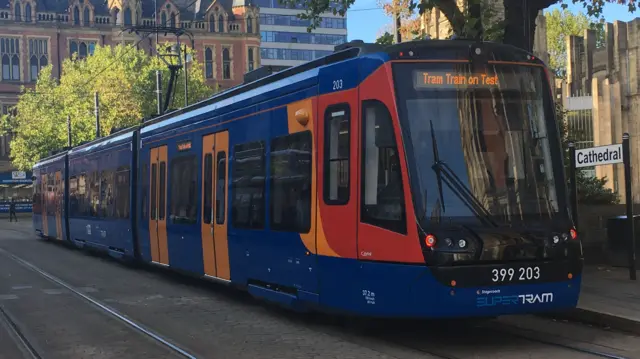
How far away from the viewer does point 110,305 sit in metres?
11.4

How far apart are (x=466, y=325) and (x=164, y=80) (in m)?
50.3

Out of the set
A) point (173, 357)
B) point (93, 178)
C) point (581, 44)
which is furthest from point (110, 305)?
point (581, 44)

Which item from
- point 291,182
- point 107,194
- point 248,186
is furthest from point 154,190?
point 291,182

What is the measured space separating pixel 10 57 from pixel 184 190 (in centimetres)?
7538

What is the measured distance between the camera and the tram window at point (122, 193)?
16734 millimetres

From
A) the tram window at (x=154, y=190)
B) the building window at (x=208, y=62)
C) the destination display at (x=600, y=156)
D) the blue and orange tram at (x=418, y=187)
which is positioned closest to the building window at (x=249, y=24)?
the building window at (x=208, y=62)

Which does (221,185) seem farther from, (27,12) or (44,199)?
(27,12)

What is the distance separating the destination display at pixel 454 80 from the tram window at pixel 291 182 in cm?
164

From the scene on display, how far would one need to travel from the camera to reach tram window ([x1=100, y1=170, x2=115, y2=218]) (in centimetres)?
1809

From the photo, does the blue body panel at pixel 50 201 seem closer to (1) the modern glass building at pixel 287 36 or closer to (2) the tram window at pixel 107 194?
(2) the tram window at pixel 107 194

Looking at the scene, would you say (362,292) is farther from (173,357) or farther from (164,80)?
(164,80)

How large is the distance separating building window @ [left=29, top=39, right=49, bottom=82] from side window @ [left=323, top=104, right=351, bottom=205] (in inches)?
3145

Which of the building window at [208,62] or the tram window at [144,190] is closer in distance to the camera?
the tram window at [144,190]

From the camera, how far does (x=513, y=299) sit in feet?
24.4
